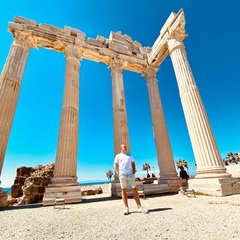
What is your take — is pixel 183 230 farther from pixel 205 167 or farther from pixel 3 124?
pixel 3 124

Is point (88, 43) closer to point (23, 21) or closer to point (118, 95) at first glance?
point (23, 21)

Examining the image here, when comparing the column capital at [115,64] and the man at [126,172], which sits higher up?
the column capital at [115,64]

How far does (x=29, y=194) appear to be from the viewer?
17.4 meters

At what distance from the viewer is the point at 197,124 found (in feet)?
33.1

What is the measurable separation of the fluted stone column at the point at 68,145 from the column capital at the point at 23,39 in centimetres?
313

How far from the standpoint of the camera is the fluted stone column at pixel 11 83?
32.5 ft

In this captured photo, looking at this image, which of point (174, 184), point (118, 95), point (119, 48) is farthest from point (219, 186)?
point (119, 48)

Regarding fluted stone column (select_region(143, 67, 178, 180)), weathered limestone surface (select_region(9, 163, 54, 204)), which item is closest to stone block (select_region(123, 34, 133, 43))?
fluted stone column (select_region(143, 67, 178, 180))

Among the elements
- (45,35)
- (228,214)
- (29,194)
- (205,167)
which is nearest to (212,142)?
(205,167)

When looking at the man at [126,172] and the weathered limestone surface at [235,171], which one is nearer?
the man at [126,172]

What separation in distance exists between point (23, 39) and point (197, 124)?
15573 millimetres

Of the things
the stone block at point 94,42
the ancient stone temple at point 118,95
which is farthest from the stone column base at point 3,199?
the stone block at point 94,42

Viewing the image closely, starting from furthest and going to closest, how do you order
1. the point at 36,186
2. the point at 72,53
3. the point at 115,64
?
1. the point at 36,186
2. the point at 115,64
3. the point at 72,53

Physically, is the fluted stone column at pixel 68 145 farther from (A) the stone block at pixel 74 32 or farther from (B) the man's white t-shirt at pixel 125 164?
(B) the man's white t-shirt at pixel 125 164
